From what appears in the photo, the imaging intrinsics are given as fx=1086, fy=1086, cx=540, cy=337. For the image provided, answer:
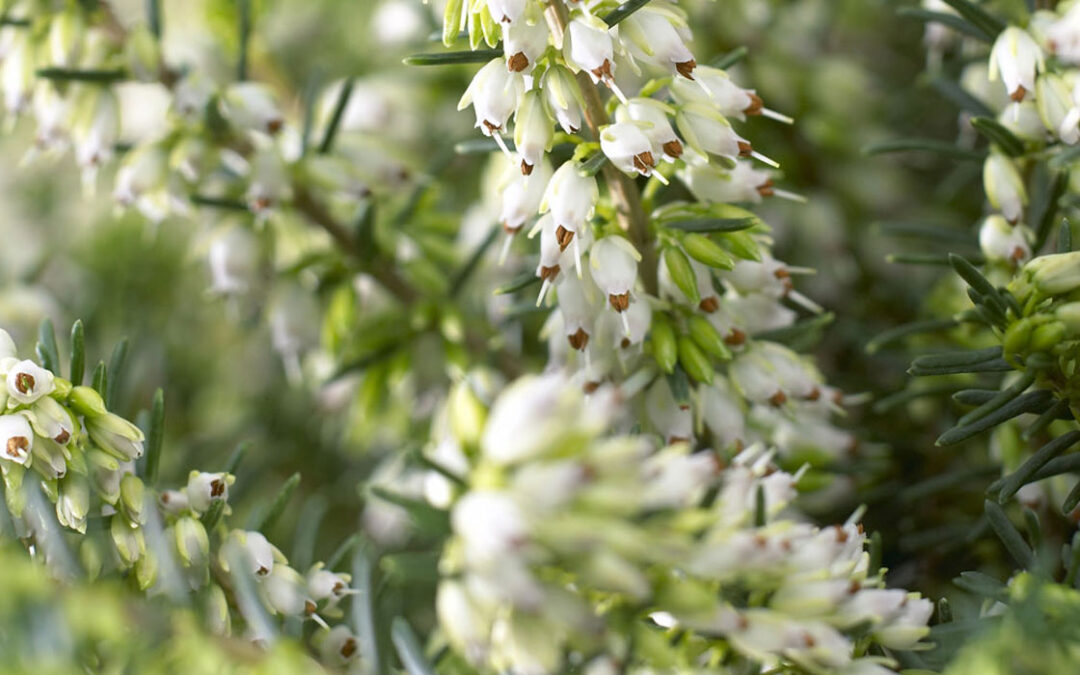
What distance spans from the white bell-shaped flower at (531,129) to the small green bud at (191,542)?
0.38m

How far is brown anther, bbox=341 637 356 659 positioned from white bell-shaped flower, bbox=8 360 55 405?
0.30m

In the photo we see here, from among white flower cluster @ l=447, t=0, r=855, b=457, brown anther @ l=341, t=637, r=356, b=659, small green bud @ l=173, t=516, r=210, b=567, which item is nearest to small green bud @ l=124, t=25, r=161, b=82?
white flower cluster @ l=447, t=0, r=855, b=457

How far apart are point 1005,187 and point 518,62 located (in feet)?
1.71

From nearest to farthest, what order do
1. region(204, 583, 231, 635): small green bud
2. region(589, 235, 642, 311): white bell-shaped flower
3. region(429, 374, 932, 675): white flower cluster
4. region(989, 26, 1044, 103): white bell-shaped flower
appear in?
region(429, 374, 932, 675): white flower cluster < region(204, 583, 231, 635): small green bud < region(589, 235, 642, 311): white bell-shaped flower < region(989, 26, 1044, 103): white bell-shaped flower

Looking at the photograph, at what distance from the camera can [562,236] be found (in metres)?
0.87

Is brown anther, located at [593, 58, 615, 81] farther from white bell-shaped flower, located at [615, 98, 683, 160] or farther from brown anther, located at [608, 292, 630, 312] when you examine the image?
brown anther, located at [608, 292, 630, 312]

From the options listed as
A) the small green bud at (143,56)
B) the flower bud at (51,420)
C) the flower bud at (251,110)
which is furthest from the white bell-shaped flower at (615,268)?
the small green bud at (143,56)

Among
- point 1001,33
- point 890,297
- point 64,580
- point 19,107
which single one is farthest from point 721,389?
point 19,107

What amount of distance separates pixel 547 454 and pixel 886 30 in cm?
177

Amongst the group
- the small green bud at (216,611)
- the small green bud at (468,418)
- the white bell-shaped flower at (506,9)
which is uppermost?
the white bell-shaped flower at (506,9)

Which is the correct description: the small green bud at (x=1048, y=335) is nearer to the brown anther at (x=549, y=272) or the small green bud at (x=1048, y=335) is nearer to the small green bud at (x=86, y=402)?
the brown anther at (x=549, y=272)

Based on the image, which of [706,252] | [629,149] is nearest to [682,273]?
[706,252]

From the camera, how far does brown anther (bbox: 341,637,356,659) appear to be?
0.84 m

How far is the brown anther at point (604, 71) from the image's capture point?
810mm
